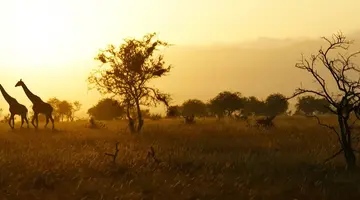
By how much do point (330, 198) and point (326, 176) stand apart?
1899 millimetres

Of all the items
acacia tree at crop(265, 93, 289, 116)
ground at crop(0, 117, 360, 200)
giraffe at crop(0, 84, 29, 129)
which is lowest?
ground at crop(0, 117, 360, 200)

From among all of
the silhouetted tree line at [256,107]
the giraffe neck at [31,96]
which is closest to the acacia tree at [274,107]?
the silhouetted tree line at [256,107]

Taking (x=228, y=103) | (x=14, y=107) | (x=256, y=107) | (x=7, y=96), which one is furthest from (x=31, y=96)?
(x=256, y=107)

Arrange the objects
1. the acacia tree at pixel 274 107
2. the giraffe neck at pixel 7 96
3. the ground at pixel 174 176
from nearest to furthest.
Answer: the ground at pixel 174 176 → the giraffe neck at pixel 7 96 → the acacia tree at pixel 274 107

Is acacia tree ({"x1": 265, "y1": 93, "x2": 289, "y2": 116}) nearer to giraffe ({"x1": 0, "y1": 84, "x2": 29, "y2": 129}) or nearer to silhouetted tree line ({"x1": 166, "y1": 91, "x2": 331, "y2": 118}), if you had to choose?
silhouetted tree line ({"x1": 166, "y1": 91, "x2": 331, "y2": 118})

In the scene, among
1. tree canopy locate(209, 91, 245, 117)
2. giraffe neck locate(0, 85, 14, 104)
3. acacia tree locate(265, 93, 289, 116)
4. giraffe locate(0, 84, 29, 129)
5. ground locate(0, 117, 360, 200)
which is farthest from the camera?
acacia tree locate(265, 93, 289, 116)

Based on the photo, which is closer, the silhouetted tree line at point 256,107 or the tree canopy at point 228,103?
the tree canopy at point 228,103

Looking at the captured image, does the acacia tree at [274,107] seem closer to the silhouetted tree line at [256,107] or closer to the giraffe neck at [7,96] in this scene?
the silhouetted tree line at [256,107]

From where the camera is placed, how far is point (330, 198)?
9.90m

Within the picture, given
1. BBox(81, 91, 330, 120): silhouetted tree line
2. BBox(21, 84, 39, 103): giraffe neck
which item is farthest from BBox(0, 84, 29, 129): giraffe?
BBox(81, 91, 330, 120): silhouetted tree line

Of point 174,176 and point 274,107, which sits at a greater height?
point 274,107

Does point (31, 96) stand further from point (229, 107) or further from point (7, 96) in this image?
point (229, 107)

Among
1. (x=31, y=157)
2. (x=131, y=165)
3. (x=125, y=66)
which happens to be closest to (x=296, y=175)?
(x=131, y=165)

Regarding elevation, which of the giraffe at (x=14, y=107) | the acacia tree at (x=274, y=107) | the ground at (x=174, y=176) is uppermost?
the acacia tree at (x=274, y=107)
